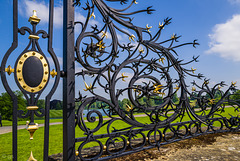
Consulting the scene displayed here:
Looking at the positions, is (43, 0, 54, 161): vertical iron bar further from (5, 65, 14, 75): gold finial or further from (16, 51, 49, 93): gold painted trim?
(5, 65, 14, 75): gold finial

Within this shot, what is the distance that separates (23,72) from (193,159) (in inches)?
107

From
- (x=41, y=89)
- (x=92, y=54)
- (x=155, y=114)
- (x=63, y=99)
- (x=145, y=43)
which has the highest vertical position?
(x=145, y=43)

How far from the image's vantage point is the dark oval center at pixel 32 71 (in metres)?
1.83

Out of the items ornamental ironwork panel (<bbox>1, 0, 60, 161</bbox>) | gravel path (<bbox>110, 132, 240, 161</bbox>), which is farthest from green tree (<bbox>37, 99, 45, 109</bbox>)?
gravel path (<bbox>110, 132, 240, 161</bbox>)

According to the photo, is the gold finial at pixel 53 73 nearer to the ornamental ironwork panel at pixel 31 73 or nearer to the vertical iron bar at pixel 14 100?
the ornamental ironwork panel at pixel 31 73

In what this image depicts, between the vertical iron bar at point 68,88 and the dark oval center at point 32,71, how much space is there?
0.36 m

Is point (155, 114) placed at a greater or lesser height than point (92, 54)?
lesser

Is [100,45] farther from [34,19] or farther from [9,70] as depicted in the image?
[9,70]

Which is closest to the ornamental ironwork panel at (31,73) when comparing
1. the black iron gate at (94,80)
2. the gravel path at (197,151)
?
the black iron gate at (94,80)

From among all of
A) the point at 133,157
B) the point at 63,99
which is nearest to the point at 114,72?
the point at 63,99

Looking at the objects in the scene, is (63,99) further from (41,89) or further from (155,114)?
(155,114)

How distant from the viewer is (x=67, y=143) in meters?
2.14

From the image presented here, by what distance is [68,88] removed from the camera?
2.17 metres

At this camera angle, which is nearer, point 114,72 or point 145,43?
point 114,72
